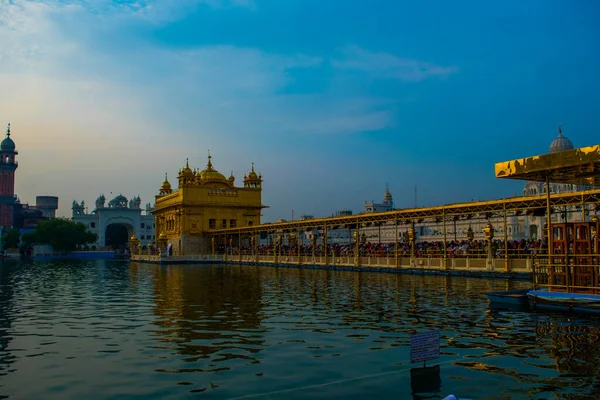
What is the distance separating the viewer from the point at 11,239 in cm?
10744

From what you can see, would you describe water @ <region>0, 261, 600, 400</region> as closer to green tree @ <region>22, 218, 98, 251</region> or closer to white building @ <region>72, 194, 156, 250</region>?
green tree @ <region>22, 218, 98, 251</region>

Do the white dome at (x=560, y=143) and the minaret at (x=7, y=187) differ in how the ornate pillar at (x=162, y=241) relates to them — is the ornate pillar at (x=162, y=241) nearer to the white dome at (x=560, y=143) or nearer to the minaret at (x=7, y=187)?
the white dome at (x=560, y=143)

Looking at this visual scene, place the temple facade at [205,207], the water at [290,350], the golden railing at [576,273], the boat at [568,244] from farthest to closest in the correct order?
the temple facade at [205,207] → the golden railing at [576,273] → the boat at [568,244] → the water at [290,350]

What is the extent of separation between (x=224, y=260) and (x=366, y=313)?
4470cm

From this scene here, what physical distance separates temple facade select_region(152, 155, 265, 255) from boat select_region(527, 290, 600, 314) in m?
55.1

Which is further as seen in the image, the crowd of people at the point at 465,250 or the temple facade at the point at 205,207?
the temple facade at the point at 205,207

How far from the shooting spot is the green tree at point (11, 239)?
107125 millimetres

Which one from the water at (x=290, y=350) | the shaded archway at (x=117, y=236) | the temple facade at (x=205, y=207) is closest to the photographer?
the water at (x=290, y=350)

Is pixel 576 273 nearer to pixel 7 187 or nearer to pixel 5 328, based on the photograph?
pixel 5 328

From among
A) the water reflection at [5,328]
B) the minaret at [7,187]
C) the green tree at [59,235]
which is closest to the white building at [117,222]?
the green tree at [59,235]

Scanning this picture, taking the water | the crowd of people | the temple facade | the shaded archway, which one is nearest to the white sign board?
the water

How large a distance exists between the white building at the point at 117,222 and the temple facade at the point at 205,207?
4036 cm

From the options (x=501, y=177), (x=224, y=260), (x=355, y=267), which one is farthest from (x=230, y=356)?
(x=224, y=260)

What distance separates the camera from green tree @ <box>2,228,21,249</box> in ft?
351
